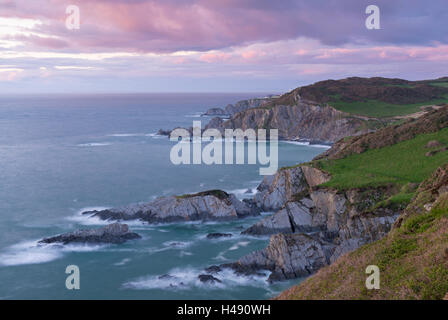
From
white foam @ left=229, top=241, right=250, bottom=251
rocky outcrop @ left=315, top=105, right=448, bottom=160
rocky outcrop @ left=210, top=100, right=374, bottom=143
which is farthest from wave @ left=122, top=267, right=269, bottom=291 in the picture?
rocky outcrop @ left=210, top=100, right=374, bottom=143

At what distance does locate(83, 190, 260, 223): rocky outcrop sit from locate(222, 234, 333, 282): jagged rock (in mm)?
15637

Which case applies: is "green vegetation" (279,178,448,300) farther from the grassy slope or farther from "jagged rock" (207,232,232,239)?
"jagged rock" (207,232,232,239)

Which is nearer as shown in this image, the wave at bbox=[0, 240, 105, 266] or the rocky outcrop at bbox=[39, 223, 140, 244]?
the wave at bbox=[0, 240, 105, 266]

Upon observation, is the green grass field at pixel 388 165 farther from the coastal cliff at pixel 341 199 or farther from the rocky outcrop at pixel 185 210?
the rocky outcrop at pixel 185 210

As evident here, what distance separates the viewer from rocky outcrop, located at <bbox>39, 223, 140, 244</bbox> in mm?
47094

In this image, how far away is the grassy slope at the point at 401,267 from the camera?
58.9ft

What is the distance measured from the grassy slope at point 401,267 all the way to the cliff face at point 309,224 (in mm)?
13187

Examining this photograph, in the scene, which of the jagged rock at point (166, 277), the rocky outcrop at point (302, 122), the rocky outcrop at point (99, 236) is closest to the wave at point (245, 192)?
the rocky outcrop at point (99, 236)

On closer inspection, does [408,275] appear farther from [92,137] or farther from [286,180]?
[92,137]

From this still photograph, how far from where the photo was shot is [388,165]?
54781 millimetres

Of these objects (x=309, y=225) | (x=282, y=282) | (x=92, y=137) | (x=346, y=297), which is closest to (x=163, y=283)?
(x=282, y=282)

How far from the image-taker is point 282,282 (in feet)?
120

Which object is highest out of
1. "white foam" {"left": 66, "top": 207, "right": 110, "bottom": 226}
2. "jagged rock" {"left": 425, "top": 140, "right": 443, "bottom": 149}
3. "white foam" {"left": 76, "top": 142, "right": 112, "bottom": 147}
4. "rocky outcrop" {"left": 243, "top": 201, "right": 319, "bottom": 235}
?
"jagged rock" {"left": 425, "top": 140, "right": 443, "bottom": 149}

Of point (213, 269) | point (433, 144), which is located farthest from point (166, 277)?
point (433, 144)
